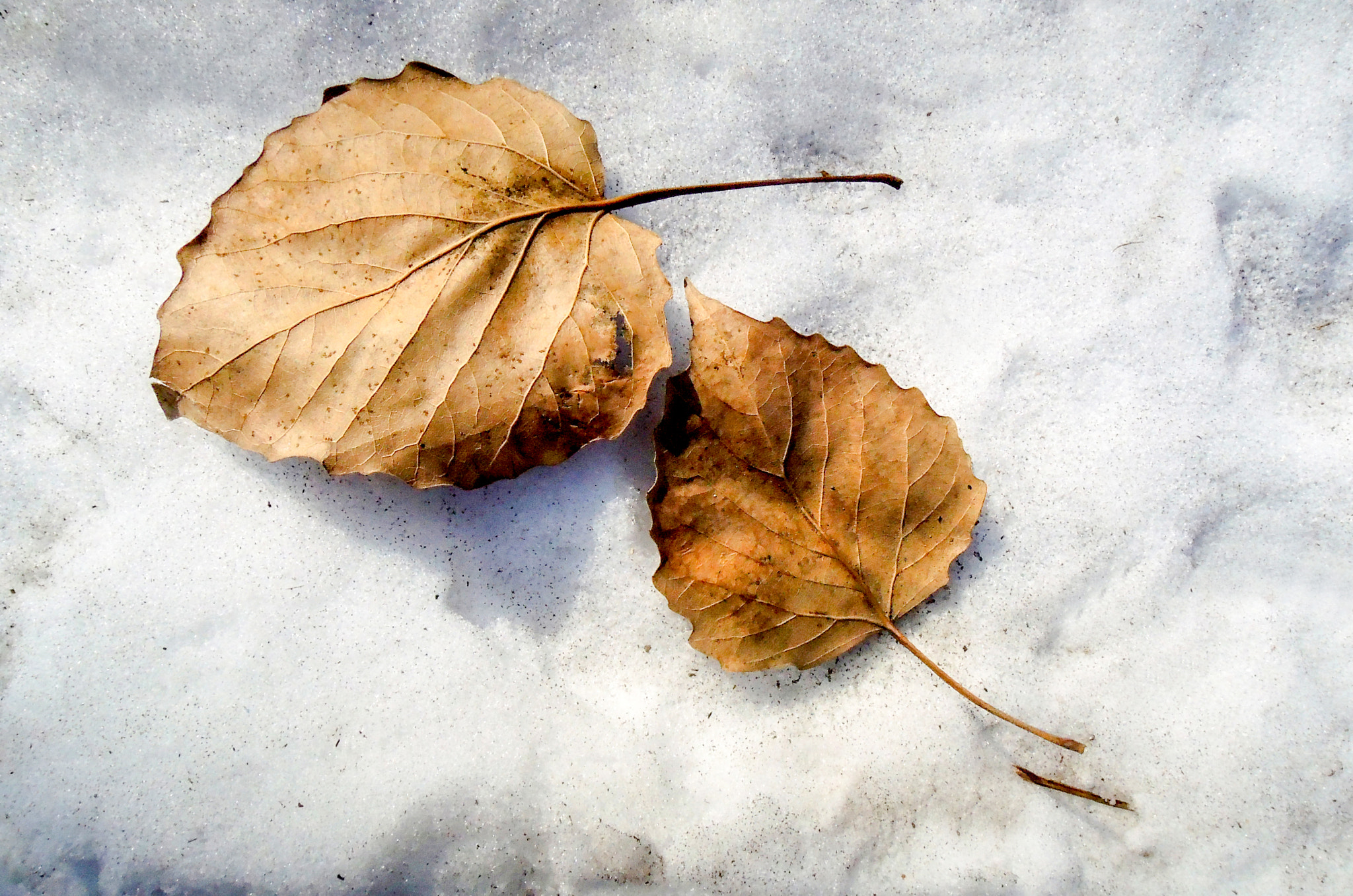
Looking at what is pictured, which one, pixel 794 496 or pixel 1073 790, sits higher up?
pixel 794 496

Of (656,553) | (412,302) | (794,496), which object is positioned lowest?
(656,553)

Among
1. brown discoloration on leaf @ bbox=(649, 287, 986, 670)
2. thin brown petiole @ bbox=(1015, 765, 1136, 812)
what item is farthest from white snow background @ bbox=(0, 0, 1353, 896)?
brown discoloration on leaf @ bbox=(649, 287, 986, 670)

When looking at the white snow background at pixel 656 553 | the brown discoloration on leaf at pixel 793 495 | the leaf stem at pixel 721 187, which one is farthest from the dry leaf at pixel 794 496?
the leaf stem at pixel 721 187

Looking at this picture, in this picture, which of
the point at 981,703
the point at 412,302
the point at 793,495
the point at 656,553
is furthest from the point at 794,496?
the point at 412,302

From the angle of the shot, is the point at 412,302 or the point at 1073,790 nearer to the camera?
the point at 412,302

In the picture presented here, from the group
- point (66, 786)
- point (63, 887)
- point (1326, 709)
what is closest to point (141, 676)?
point (66, 786)

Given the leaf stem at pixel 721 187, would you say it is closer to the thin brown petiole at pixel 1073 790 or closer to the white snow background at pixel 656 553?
the white snow background at pixel 656 553

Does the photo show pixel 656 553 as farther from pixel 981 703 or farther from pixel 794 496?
pixel 981 703

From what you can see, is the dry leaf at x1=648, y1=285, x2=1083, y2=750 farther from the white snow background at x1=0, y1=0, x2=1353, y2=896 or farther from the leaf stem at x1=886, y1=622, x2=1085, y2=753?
the white snow background at x1=0, y1=0, x2=1353, y2=896
